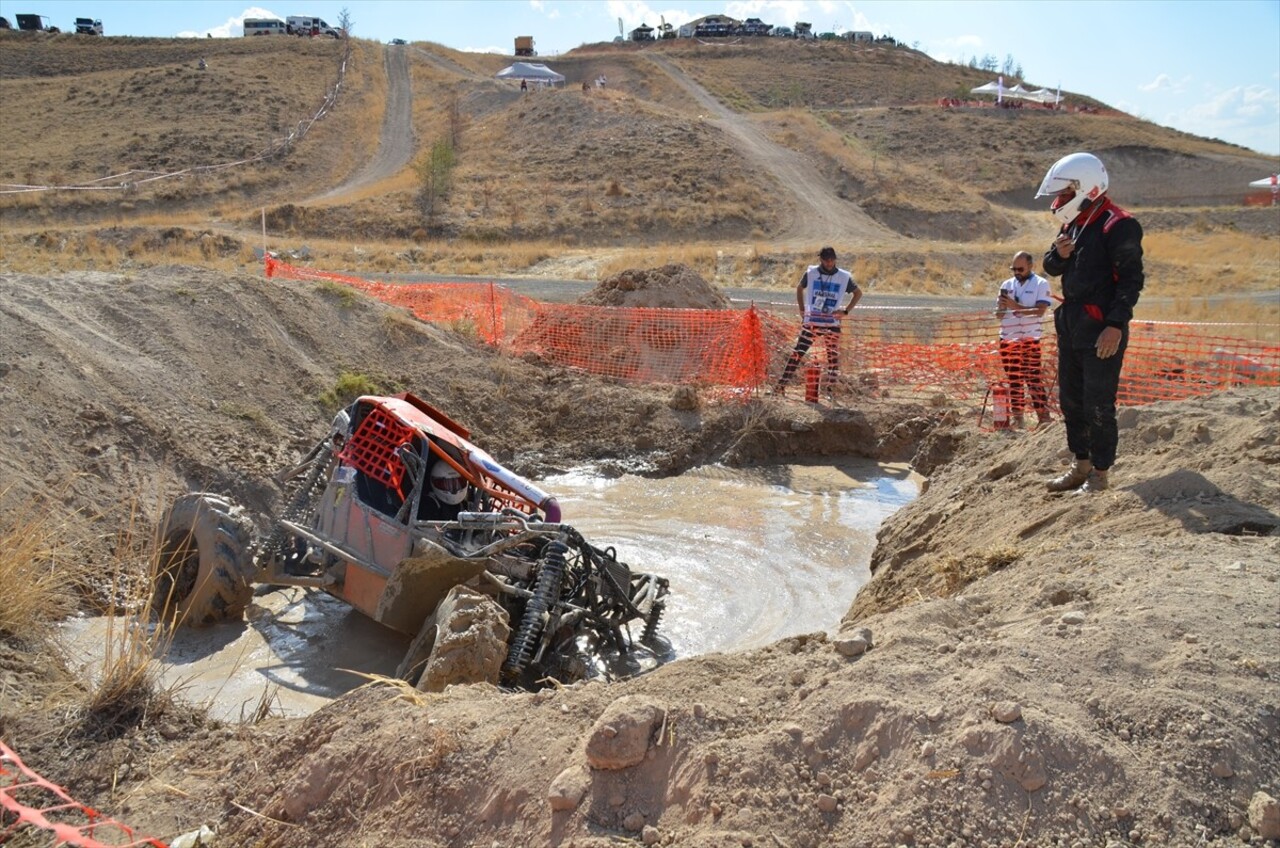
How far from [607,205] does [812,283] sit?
33.8 metres

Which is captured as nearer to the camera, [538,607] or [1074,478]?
[538,607]

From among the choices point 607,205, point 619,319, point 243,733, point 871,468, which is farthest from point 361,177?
point 243,733

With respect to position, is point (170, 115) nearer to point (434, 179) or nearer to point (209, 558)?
point (434, 179)

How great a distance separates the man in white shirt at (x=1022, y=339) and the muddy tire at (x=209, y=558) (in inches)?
301

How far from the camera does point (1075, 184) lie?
604 centimetres

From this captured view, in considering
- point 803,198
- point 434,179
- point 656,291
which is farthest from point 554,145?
point 656,291

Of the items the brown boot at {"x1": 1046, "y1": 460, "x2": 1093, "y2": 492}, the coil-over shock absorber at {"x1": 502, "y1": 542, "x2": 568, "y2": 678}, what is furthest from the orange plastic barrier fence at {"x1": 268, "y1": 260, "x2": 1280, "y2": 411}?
the coil-over shock absorber at {"x1": 502, "y1": 542, "x2": 568, "y2": 678}

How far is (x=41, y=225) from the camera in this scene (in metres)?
38.8

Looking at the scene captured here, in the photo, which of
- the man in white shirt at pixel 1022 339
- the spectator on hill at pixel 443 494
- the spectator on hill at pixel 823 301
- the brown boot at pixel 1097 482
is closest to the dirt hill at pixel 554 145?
the spectator on hill at pixel 823 301

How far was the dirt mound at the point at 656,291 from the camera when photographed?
1579 centimetres

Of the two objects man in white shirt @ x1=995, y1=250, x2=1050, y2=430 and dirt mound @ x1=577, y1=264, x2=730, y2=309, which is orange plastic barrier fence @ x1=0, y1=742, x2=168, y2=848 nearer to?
man in white shirt @ x1=995, y1=250, x2=1050, y2=430

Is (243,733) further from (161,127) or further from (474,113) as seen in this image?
(474,113)

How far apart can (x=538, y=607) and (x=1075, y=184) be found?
421cm

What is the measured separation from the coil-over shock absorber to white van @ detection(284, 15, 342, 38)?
279ft
